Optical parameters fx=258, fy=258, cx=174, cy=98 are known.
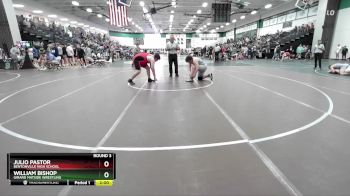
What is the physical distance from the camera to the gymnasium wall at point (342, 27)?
2155cm

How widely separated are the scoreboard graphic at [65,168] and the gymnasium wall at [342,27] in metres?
25.3

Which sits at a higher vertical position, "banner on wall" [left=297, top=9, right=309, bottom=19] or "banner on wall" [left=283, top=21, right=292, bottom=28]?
"banner on wall" [left=297, top=9, right=309, bottom=19]

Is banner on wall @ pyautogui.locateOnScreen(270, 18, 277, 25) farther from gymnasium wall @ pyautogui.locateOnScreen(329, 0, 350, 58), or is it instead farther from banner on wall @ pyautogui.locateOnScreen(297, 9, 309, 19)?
gymnasium wall @ pyautogui.locateOnScreen(329, 0, 350, 58)

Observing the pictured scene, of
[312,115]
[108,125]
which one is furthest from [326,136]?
[108,125]

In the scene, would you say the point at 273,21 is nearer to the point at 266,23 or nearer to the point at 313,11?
the point at 266,23

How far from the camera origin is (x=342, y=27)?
2214 cm

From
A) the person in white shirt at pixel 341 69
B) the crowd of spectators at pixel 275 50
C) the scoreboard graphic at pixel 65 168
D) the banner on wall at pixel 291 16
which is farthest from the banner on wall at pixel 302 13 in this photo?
the scoreboard graphic at pixel 65 168

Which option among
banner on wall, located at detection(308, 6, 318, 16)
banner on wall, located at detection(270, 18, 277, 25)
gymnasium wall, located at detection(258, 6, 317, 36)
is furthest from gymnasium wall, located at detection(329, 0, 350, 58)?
banner on wall, located at detection(270, 18, 277, 25)

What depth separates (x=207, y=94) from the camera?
6.77m

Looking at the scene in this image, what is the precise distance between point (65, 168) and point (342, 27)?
2613 cm

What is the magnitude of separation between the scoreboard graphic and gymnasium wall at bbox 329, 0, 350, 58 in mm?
25284

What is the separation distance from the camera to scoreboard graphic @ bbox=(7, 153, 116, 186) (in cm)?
189

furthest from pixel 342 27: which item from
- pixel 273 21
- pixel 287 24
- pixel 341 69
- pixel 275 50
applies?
pixel 341 69

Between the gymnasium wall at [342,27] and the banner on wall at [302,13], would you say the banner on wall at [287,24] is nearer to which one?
the banner on wall at [302,13]
